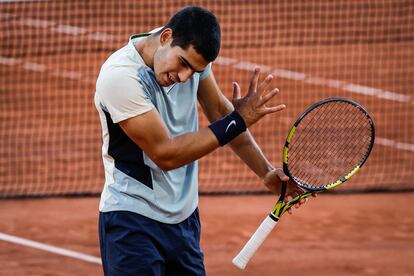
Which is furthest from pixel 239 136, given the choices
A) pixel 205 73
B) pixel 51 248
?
pixel 51 248

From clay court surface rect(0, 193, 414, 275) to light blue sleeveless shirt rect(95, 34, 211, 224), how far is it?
2.72 metres

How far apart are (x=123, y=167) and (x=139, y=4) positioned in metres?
12.0

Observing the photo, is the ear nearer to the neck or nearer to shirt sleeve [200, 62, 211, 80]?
the neck

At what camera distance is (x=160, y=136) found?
13.3ft

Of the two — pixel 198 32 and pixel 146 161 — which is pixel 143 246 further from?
pixel 198 32

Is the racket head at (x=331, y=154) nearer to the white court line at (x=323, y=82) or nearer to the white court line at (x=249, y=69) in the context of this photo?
the white court line at (x=249, y=69)

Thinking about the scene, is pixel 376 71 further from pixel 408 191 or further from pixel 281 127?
pixel 408 191

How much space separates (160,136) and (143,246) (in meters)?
0.56

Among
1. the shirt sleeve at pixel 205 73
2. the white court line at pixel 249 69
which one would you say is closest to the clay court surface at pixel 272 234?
the white court line at pixel 249 69

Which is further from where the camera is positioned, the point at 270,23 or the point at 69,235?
the point at 270,23

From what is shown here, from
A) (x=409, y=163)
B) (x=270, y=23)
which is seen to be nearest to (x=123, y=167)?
(x=409, y=163)

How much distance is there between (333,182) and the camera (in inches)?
187

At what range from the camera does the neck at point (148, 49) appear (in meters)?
4.13

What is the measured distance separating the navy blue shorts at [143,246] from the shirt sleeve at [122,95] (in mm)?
526
